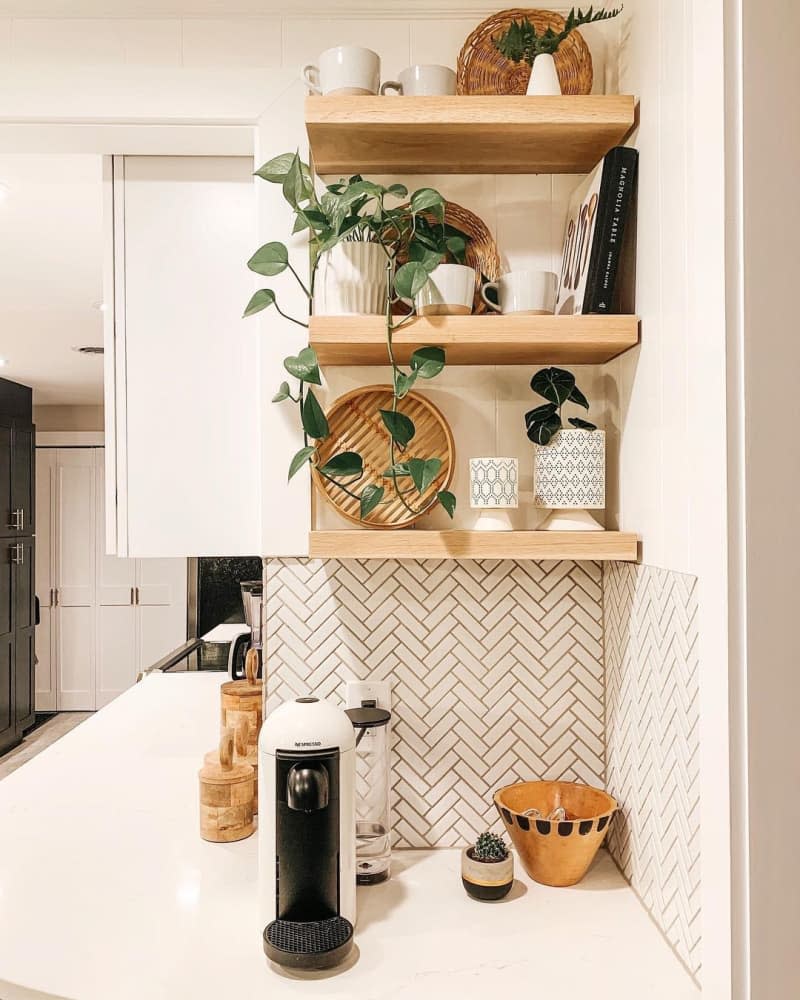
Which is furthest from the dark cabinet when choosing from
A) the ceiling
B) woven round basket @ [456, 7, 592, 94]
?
woven round basket @ [456, 7, 592, 94]

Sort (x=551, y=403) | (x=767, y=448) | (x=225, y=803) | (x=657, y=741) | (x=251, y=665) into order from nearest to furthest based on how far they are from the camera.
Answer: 1. (x=767, y=448)
2. (x=657, y=741)
3. (x=551, y=403)
4. (x=225, y=803)
5. (x=251, y=665)

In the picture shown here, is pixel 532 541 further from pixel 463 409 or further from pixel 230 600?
pixel 230 600

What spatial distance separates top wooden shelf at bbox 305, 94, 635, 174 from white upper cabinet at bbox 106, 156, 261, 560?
0.95ft

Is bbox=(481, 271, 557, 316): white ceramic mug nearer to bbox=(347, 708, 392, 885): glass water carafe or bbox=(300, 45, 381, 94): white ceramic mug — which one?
bbox=(300, 45, 381, 94): white ceramic mug

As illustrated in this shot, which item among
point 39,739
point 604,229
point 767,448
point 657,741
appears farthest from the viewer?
point 39,739

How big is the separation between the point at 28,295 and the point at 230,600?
264 centimetres

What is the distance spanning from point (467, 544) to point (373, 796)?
1.51 feet

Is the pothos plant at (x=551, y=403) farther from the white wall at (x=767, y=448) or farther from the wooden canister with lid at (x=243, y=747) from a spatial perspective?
the wooden canister with lid at (x=243, y=747)

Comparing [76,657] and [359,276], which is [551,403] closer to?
[359,276]

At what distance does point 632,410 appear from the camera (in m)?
1.33

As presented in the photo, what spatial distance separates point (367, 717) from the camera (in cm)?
135

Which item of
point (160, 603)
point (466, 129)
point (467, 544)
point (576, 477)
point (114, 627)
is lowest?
point (114, 627)

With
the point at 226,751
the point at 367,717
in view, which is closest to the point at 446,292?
the point at 367,717

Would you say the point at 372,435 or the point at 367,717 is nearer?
the point at 367,717
